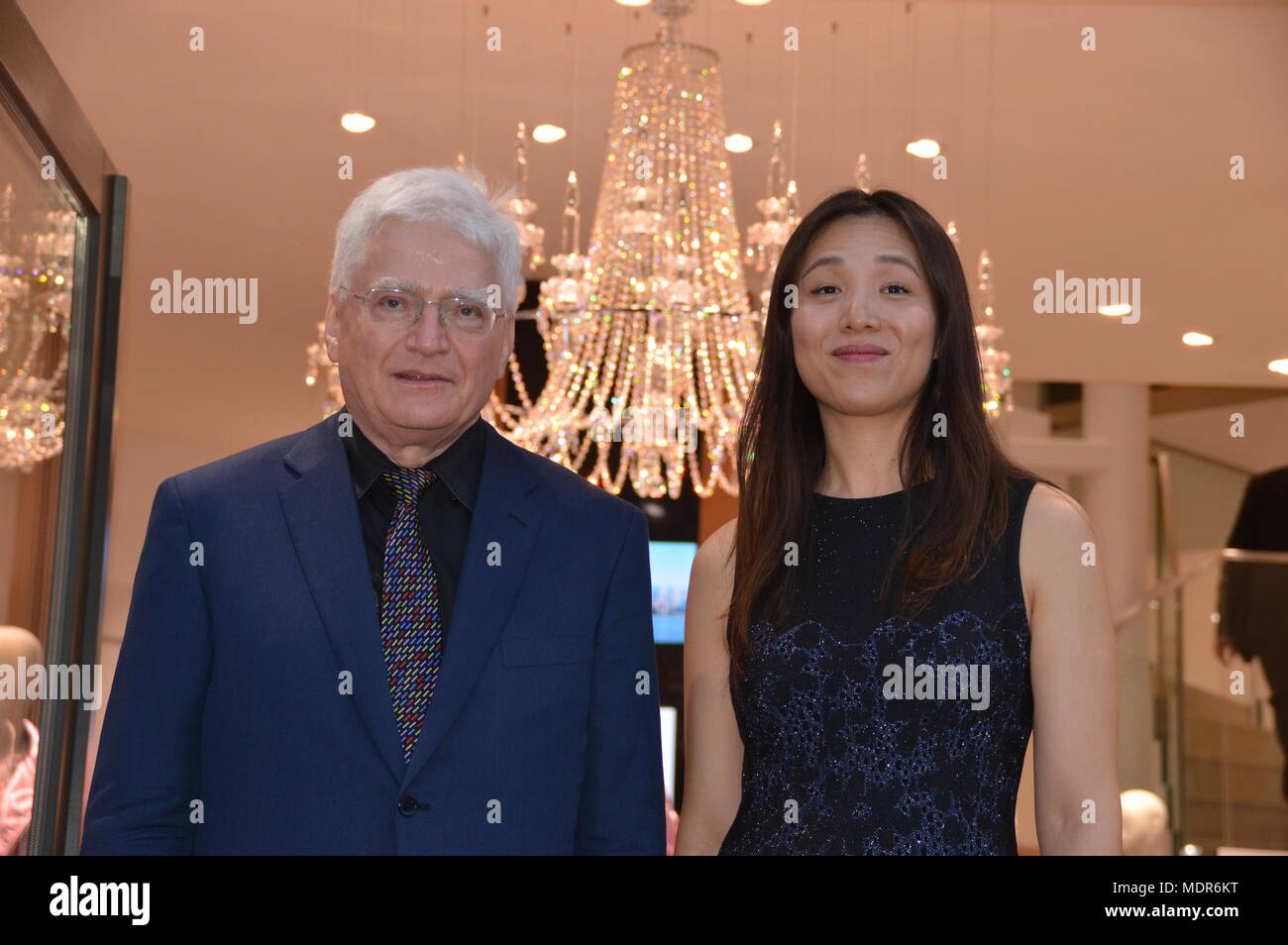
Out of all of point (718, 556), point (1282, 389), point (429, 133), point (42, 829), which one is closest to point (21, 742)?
point (42, 829)

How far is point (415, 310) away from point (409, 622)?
0.36 m

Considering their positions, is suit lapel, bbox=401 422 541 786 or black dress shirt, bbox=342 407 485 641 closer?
suit lapel, bbox=401 422 541 786

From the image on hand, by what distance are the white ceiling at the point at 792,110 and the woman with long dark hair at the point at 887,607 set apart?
2847mm

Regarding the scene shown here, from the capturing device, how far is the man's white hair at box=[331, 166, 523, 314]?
66.9 inches

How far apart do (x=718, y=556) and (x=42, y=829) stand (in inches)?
53.6

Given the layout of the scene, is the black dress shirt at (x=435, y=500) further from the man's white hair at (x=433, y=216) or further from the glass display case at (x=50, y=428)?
the glass display case at (x=50, y=428)

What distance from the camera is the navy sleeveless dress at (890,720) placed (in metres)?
1.73

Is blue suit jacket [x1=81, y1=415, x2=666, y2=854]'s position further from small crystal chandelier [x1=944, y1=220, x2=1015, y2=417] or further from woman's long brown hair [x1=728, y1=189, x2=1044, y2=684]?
small crystal chandelier [x1=944, y1=220, x2=1015, y2=417]

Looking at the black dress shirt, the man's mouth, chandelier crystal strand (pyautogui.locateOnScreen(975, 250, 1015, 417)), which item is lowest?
the black dress shirt

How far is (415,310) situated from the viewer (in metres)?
1.69

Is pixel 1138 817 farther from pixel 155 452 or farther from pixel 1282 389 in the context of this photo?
pixel 155 452

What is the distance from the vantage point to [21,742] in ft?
8.04

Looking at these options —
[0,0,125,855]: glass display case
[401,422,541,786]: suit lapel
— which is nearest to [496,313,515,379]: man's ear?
[401,422,541,786]: suit lapel

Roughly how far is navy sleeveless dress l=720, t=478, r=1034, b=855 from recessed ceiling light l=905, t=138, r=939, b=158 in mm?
3906
